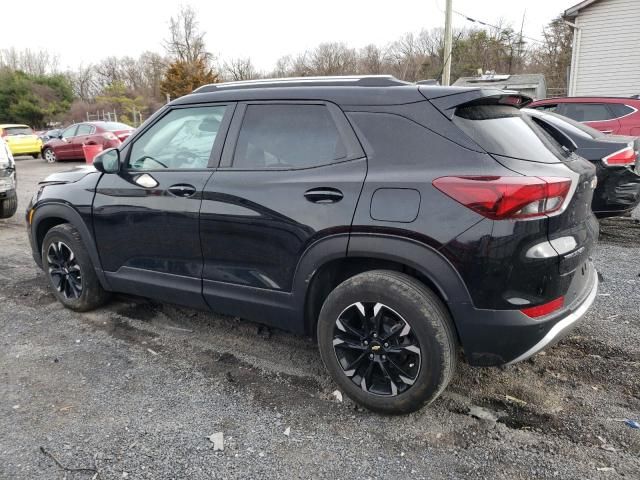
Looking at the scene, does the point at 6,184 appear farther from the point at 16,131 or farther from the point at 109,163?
the point at 16,131

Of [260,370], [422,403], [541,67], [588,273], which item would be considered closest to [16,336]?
[260,370]

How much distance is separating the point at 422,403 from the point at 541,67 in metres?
44.7

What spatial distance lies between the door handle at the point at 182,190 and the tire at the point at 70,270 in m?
1.20

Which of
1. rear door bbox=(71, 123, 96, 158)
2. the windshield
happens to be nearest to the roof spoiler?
rear door bbox=(71, 123, 96, 158)

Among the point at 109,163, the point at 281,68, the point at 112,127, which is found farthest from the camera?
the point at 281,68

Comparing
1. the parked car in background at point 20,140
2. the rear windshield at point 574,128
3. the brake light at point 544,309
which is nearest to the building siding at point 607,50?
the rear windshield at point 574,128

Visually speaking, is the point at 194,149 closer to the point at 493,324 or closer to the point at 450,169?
the point at 450,169

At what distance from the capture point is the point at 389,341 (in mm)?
2617

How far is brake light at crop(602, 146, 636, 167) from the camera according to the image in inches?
218

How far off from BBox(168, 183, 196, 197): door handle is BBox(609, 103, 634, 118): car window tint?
8295mm

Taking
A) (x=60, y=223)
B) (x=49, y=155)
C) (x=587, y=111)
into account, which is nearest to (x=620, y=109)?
(x=587, y=111)

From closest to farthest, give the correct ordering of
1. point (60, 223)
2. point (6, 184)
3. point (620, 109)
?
point (60, 223) → point (6, 184) → point (620, 109)

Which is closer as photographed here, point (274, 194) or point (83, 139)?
point (274, 194)

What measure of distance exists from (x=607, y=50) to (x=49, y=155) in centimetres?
2092
